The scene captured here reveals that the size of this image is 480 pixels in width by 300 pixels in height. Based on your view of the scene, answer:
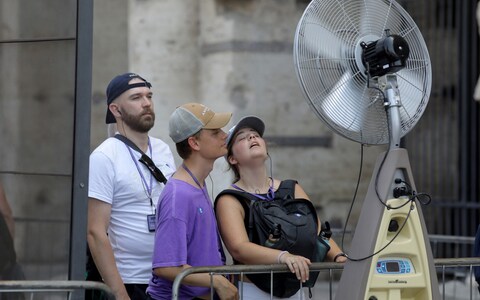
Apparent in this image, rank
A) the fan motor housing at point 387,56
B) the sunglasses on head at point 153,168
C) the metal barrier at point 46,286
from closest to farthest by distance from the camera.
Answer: the metal barrier at point 46,286
the fan motor housing at point 387,56
the sunglasses on head at point 153,168

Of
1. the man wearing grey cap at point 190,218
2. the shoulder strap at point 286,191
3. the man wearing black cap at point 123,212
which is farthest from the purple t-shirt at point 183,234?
the shoulder strap at point 286,191

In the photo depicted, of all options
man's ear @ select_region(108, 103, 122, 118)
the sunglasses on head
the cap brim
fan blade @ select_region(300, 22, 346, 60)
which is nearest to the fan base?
fan blade @ select_region(300, 22, 346, 60)

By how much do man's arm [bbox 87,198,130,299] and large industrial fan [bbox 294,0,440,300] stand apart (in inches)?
39.8

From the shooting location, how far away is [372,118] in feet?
15.4

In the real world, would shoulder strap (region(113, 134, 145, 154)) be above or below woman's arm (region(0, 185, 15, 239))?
above

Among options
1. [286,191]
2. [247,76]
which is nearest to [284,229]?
[286,191]

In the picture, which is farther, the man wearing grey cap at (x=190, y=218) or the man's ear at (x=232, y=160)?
the man's ear at (x=232, y=160)

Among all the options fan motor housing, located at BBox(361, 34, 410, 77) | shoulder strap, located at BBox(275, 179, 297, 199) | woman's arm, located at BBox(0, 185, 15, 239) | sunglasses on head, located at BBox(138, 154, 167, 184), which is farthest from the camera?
sunglasses on head, located at BBox(138, 154, 167, 184)

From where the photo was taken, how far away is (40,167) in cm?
445

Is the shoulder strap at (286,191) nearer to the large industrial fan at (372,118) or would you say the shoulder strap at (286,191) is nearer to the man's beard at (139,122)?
the large industrial fan at (372,118)

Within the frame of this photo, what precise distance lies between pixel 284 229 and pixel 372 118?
604 mm

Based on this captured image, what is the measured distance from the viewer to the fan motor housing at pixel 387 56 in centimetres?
451

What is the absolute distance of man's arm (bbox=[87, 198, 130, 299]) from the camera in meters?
4.96

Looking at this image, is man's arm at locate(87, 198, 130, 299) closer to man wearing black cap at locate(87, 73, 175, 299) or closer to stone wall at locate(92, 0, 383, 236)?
man wearing black cap at locate(87, 73, 175, 299)
